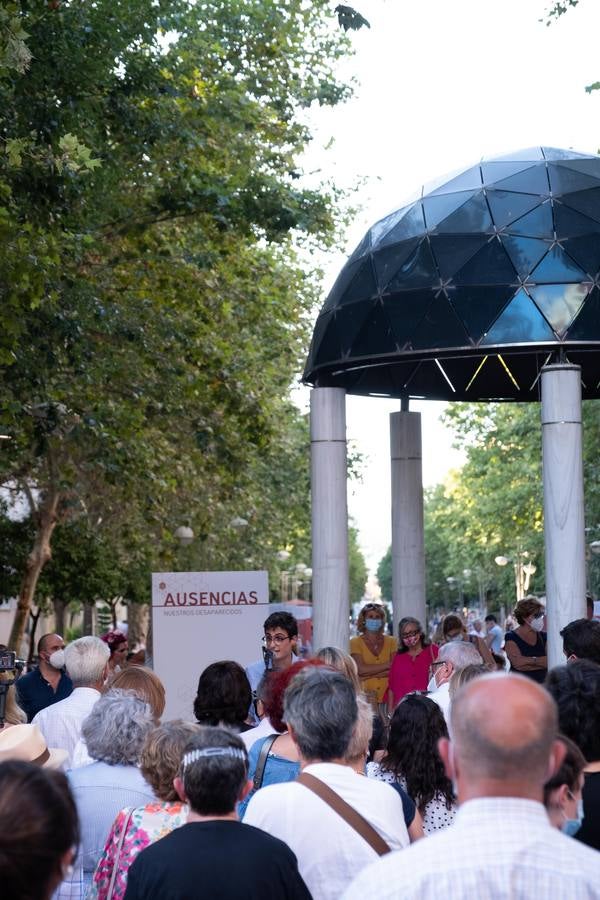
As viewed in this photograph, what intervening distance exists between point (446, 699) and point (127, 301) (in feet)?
47.2

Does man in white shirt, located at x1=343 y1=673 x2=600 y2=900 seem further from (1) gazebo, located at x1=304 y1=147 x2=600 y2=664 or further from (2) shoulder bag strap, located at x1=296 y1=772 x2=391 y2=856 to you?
(1) gazebo, located at x1=304 y1=147 x2=600 y2=664

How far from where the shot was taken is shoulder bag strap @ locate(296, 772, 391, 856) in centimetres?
477

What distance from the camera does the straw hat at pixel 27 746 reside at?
527 centimetres

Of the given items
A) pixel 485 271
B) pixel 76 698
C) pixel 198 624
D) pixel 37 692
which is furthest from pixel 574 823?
pixel 198 624

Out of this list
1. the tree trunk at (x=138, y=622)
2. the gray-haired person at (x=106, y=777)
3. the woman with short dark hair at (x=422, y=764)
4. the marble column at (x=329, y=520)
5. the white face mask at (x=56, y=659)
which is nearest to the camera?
the gray-haired person at (x=106, y=777)

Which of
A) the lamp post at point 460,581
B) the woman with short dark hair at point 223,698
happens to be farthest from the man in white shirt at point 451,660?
the lamp post at point 460,581

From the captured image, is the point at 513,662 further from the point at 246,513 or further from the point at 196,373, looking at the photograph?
the point at 246,513

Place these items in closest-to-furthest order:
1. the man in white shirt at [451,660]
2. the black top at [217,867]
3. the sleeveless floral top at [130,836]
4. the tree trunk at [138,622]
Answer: the black top at [217,867], the sleeveless floral top at [130,836], the man in white shirt at [451,660], the tree trunk at [138,622]

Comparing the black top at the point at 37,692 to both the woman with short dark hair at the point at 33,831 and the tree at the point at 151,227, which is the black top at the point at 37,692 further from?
the woman with short dark hair at the point at 33,831

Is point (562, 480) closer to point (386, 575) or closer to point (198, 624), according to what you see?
point (198, 624)

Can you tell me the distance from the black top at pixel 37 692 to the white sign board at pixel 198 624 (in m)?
4.40

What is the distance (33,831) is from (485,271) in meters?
12.2

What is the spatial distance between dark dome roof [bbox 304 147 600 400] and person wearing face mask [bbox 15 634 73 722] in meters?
5.42

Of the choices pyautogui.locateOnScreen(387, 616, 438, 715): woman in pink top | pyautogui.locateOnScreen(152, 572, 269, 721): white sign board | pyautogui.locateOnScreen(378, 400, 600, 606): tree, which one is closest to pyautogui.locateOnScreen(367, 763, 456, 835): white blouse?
pyautogui.locateOnScreen(387, 616, 438, 715): woman in pink top
